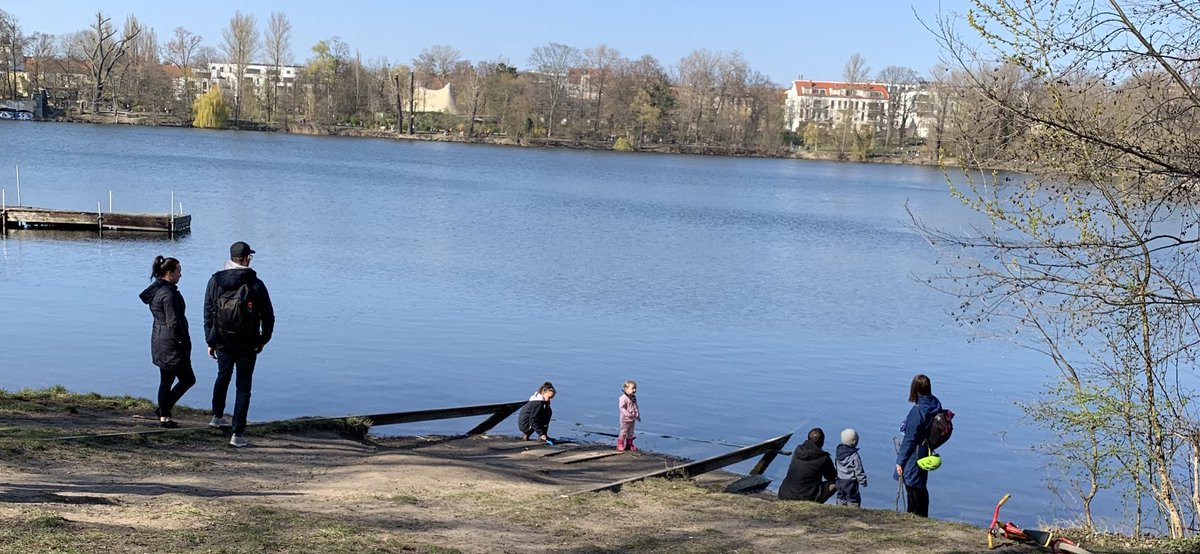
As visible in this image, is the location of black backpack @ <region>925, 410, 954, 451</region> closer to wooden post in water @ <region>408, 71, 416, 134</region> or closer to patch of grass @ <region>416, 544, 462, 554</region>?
patch of grass @ <region>416, 544, 462, 554</region>

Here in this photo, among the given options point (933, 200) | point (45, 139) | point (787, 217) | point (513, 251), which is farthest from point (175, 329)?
point (45, 139)

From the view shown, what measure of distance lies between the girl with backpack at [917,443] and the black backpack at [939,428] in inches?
1.2

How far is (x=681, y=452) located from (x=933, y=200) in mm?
62501

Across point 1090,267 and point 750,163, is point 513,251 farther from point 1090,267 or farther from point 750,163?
point 750,163

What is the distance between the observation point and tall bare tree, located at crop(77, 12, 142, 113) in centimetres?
13188

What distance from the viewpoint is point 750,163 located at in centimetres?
12156

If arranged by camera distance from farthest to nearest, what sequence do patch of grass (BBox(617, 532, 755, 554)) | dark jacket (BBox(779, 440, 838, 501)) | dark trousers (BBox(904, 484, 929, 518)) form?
1. dark trousers (BBox(904, 484, 929, 518))
2. dark jacket (BBox(779, 440, 838, 501))
3. patch of grass (BBox(617, 532, 755, 554))

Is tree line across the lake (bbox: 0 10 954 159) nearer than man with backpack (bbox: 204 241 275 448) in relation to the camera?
No

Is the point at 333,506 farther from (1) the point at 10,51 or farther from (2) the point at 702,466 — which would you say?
(1) the point at 10,51

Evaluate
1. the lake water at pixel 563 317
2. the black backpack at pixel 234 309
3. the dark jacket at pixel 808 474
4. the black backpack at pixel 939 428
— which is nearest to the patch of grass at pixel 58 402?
the black backpack at pixel 234 309

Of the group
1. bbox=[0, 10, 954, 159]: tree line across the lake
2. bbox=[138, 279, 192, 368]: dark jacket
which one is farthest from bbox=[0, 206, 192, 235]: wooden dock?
bbox=[0, 10, 954, 159]: tree line across the lake

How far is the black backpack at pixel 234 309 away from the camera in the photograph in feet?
32.6

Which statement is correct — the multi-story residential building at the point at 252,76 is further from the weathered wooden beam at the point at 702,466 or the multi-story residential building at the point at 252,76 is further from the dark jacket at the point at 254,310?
the dark jacket at the point at 254,310

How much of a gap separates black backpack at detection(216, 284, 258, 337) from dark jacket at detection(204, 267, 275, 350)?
3cm
